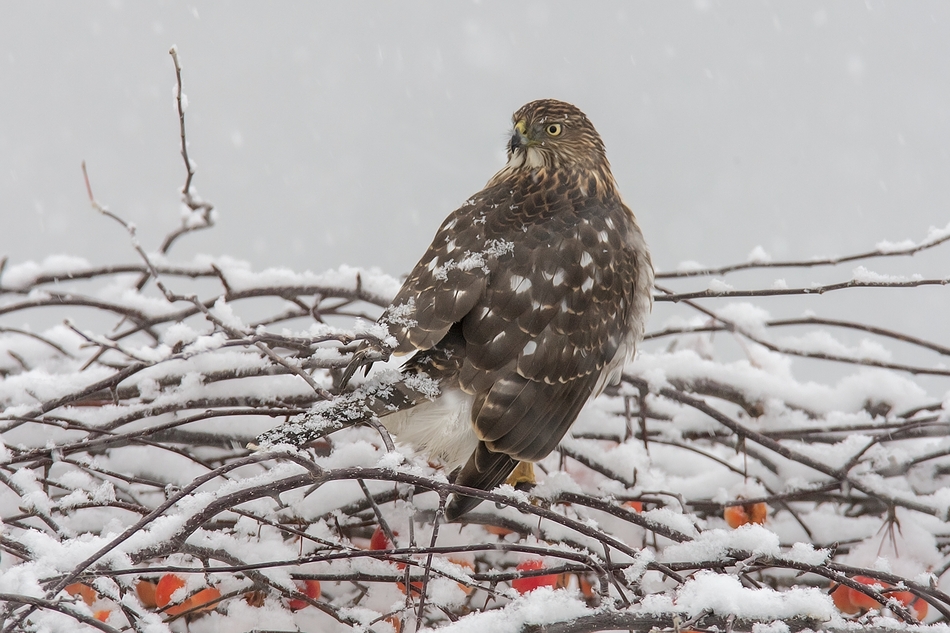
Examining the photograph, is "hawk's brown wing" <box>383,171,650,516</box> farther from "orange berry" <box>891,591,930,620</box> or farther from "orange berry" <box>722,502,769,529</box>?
"orange berry" <box>891,591,930,620</box>

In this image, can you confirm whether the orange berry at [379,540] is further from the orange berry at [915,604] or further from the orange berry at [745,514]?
the orange berry at [915,604]

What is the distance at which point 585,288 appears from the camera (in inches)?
88.9

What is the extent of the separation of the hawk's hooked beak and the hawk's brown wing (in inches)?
13.7

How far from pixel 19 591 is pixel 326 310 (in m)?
1.35

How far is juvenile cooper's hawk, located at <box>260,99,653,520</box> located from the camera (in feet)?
6.72

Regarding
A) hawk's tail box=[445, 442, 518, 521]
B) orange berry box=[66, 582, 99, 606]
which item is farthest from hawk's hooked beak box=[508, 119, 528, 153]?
orange berry box=[66, 582, 99, 606]

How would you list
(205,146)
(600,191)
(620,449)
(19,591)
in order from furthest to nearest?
(205,146)
(600,191)
(620,449)
(19,591)

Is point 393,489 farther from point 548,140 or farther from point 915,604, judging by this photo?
point 548,140

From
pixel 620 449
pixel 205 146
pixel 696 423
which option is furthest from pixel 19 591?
pixel 205 146

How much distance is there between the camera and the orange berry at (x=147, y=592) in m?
1.82

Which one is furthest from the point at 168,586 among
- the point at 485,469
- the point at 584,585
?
the point at 584,585

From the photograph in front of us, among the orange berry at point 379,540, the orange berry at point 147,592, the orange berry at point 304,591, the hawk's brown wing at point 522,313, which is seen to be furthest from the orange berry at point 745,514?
the orange berry at point 147,592

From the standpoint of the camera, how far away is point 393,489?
1.90 m

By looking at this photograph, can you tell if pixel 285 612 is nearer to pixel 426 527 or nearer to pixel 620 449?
pixel 426 527
